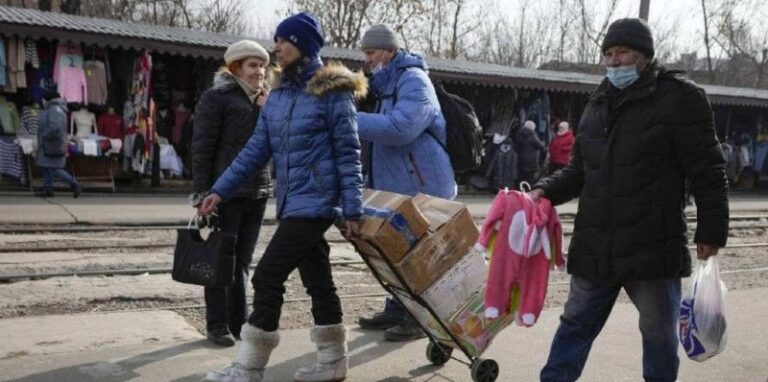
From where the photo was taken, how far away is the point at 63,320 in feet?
18.4

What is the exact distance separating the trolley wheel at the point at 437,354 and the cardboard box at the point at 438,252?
654 millimetres

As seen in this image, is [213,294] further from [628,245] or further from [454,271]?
[628,245]

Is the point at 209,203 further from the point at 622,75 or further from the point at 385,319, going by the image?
the point at 622,75

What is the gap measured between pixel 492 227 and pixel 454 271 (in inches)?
17.4

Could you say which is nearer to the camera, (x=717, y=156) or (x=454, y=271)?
(x=717, y=156)

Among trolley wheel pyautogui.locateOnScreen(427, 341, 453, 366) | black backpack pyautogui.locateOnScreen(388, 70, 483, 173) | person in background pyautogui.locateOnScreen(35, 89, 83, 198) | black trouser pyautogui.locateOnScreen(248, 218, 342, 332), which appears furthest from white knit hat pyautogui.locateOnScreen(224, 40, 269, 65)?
person in background pyautogui.locateOnScreen(35, 89, 83, 198)

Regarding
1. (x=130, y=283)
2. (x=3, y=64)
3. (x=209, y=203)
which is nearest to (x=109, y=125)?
(x=3, y=64)

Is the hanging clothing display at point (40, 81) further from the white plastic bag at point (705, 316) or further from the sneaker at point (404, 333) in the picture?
the white plastic bag at point (705, 316)

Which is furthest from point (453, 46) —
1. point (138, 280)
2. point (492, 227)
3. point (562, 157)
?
point (492, 227)

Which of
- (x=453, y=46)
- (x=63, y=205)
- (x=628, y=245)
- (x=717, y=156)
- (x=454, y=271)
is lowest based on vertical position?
(x=63, y=205)

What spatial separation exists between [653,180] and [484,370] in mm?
1421

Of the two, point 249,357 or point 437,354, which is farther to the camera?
point 437,354

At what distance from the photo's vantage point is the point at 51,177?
45.8ft

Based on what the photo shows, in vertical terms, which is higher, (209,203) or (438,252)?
(209,203)
